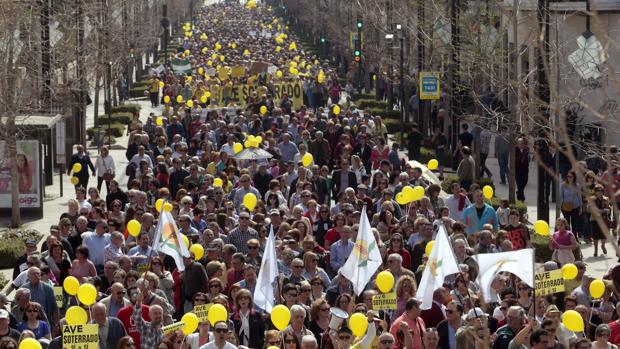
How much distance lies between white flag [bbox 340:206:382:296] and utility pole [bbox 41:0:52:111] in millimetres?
16112

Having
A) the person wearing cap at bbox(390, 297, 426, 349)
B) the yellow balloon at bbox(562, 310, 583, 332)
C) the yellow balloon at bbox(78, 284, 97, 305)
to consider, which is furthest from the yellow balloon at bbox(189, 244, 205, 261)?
the yellow balloon at bbox(562, 310, 583, 332)

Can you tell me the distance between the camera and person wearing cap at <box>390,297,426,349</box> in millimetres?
13805

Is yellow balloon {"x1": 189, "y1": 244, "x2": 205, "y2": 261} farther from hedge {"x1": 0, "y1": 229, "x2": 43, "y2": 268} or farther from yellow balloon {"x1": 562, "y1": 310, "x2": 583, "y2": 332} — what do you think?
hedge {"x1": 0, "y1": 229, "x2": 43, "y2": 268}

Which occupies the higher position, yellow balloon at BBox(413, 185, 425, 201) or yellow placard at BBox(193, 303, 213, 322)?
yellow balloon at BBox(413, 185, 425, 201)

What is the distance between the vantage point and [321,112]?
38.1 metres

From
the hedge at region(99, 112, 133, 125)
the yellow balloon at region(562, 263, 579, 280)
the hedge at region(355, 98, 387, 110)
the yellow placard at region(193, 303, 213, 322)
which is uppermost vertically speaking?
the hedge at region(355, 98, 387, 110)

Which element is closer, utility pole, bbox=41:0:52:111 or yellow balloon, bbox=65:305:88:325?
yellow balloon, bbox=65:305:88:325

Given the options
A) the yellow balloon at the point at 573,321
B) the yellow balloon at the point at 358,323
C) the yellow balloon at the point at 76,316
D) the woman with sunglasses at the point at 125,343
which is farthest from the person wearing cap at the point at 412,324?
the yellow balloon at the point at 76,316

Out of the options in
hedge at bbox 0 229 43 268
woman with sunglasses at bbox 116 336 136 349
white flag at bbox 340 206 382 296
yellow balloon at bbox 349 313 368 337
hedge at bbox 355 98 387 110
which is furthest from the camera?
hedge at bbox 355 98 387 110

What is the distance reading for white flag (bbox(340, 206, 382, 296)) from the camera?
16.1 metres

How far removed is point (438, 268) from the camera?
14453 mm

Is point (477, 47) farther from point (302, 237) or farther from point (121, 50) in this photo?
point (121, 50)

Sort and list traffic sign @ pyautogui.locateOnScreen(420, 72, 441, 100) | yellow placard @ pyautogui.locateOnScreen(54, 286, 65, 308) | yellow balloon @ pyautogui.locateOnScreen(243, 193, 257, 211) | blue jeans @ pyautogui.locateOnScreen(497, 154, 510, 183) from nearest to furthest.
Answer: yellow placard @ pyautogui.locateOnScreen(54, 286, 65, 308)
yellow balloon @ pyautogui.locateOnScreen(243, 193, 257, 211)
blue jeans @ pyautogui.locateOnScreen(497, 154, 510, 183)
traffic sign @ pyautogui.locateOnScreen(420, 72, 441, 100)

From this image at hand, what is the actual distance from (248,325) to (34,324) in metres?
1.93
